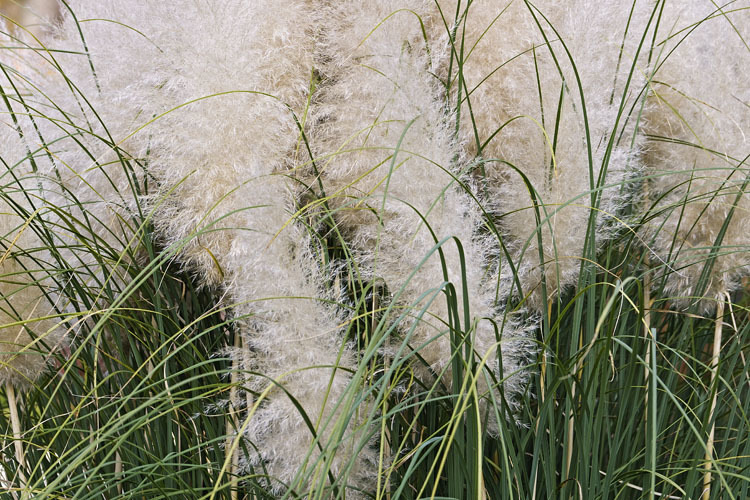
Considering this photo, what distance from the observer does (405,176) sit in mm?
828

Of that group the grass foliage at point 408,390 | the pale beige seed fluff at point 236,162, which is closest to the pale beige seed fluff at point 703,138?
the grass foliage at point 408,390

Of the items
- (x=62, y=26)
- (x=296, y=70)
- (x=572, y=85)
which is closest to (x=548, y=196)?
(x=572, y=85)

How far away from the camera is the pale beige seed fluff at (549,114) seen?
0.89 meters

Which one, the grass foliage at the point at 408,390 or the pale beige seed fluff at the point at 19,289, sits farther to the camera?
the pale beige seed fluff at the point at 19,289

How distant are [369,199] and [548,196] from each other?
25 cm

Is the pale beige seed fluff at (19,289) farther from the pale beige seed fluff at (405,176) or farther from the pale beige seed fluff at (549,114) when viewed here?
the pale beige seed fluff at (549,114)

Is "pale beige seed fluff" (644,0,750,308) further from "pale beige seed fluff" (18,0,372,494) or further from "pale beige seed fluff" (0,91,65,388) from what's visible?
"pale beige seed fluff" (0,91,65,388)

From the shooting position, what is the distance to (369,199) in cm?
95

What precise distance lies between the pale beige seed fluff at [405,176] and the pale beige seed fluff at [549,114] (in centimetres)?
7

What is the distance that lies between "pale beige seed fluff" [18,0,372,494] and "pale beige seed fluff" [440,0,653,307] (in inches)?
10.8

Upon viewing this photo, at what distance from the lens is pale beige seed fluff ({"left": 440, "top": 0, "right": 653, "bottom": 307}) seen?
2.92 ft

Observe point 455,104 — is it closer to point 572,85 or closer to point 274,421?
point 572,85

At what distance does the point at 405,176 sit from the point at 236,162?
25cm

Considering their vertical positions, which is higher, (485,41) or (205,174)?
(485,41)
